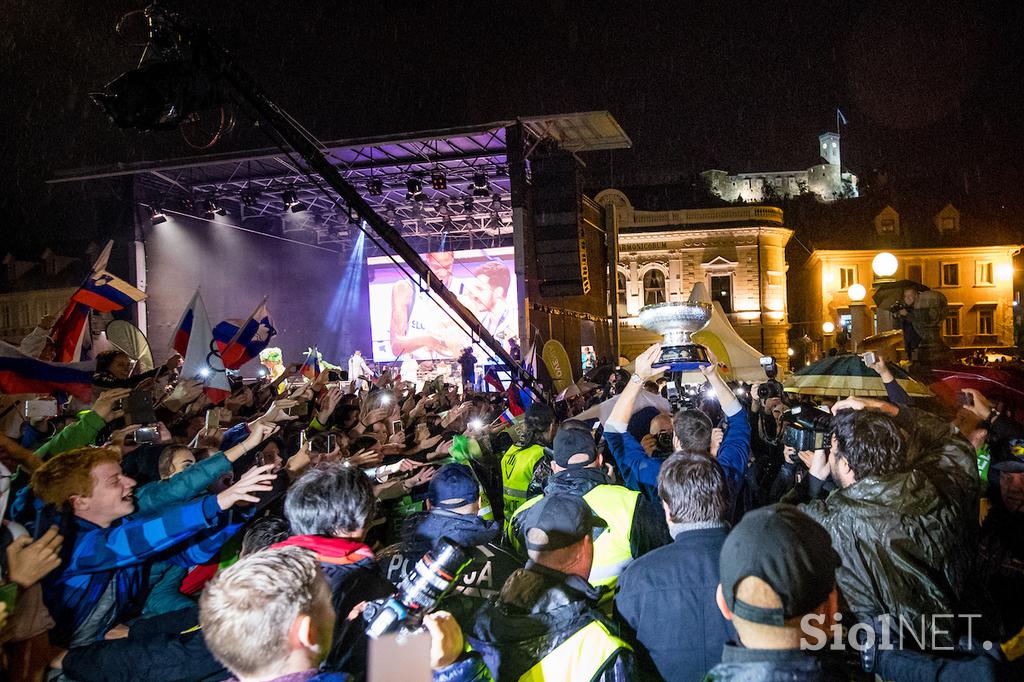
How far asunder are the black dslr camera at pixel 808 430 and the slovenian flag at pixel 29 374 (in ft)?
20.7

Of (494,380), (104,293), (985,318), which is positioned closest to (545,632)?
(104,293)

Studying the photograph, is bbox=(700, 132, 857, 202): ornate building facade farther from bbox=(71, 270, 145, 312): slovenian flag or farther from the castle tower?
bbox=(71, 270, 145, 312): slovenian flag

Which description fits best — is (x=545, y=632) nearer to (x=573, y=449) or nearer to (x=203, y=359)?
(x=573, y=449)

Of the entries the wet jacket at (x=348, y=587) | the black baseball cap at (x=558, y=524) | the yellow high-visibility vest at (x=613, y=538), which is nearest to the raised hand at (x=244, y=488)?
the wet jacket at (x=348, y=587)

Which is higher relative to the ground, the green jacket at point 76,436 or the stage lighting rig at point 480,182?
the stage lighting rig at point 480,182

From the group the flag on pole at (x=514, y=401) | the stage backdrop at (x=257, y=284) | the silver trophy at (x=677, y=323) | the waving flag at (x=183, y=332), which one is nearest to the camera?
the silver trophy at (x=677, y=323)

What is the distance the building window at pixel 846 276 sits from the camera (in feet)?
145

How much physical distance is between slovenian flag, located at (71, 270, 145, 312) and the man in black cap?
27.6ft

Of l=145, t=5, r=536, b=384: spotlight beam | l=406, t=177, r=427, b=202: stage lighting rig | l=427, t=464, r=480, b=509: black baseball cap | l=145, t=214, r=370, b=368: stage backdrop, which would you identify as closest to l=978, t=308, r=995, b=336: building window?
l=145, t=214, r=370, b=368: stage backdrop

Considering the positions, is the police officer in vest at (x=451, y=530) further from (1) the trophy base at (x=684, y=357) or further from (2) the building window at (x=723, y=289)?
(2) the building window at (x=723, y=289)

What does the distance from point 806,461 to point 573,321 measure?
1975cm

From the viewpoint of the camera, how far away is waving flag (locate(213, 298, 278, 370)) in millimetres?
9898

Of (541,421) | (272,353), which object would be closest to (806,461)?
(541,421)
